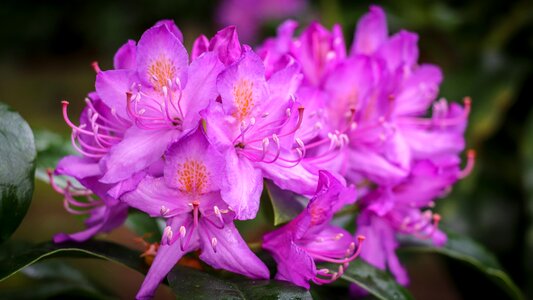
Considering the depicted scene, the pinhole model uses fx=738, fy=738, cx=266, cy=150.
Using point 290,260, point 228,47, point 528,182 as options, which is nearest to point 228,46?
point 228,47

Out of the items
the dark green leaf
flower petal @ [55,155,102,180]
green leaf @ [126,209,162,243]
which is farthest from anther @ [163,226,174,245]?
the dark green leaf

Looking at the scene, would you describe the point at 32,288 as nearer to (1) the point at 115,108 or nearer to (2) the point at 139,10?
(1) the point at 115,108

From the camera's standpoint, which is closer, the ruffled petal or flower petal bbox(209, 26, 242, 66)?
flower petal bbox(209, 26, 242, 66)

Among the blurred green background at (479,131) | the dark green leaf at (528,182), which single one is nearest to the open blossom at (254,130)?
the blurred green background at (479,131)

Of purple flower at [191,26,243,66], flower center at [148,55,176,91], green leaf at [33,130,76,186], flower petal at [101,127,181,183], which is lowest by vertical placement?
green leaf at [33,130,76,186]

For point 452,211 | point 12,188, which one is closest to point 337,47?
point 12,188

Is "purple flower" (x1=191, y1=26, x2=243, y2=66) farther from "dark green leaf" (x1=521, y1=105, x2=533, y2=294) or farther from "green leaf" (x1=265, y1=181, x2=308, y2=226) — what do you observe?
"dark green leaf" (x1=521, y1=105, x2=533, y2=294)

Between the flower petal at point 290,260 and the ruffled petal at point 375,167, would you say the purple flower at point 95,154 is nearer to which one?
the flower petal at point 290,260

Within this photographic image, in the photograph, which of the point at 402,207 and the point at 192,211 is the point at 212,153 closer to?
the point at 192,211
